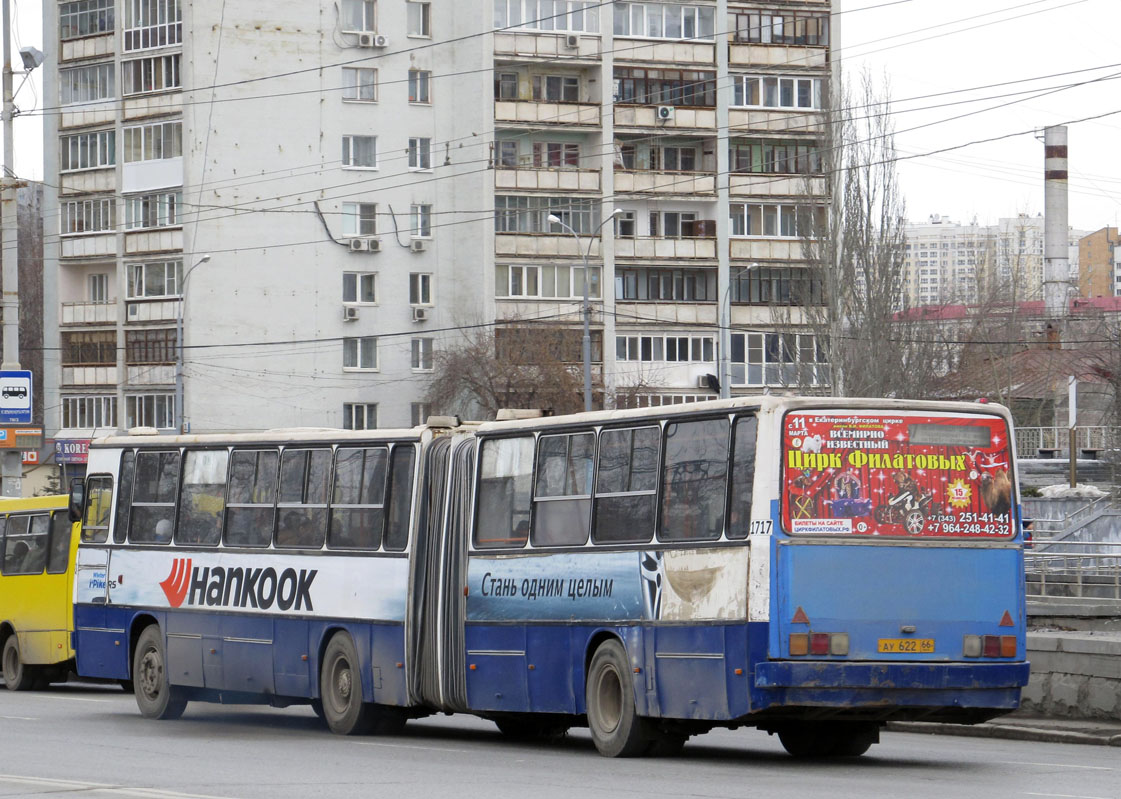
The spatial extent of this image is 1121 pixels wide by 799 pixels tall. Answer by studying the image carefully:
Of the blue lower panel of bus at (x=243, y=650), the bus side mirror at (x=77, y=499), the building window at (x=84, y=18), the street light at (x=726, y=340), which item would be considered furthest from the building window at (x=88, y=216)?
the blue lower panel of bus at (x=243, y=650)

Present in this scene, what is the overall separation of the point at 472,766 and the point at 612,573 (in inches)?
76.7

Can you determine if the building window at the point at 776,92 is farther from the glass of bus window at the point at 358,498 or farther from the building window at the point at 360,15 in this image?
the glass of bus window at the point at 358,498

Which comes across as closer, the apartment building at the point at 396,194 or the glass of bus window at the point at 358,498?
the glass of bus window at the point at 358,498

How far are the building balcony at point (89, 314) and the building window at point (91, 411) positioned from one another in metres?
2.72

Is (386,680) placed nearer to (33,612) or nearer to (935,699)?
(935,699)

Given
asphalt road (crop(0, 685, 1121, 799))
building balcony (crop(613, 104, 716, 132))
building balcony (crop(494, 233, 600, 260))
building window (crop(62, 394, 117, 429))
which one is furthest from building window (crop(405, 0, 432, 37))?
asphalt road (crop(0, 685, 1121, 799))

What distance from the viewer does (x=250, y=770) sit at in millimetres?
14273

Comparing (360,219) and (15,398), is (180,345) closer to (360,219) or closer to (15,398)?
(360,219)

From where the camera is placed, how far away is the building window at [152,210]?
67250mm

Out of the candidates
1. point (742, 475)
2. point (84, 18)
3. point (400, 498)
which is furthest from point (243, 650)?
point (84, 18)

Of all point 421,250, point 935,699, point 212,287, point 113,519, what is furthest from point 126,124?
point 935,699

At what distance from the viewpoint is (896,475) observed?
14328 mm

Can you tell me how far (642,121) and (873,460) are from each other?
56.6m

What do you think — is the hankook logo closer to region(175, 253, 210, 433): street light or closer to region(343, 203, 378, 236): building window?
region(175, 253, 210, 433): street light
